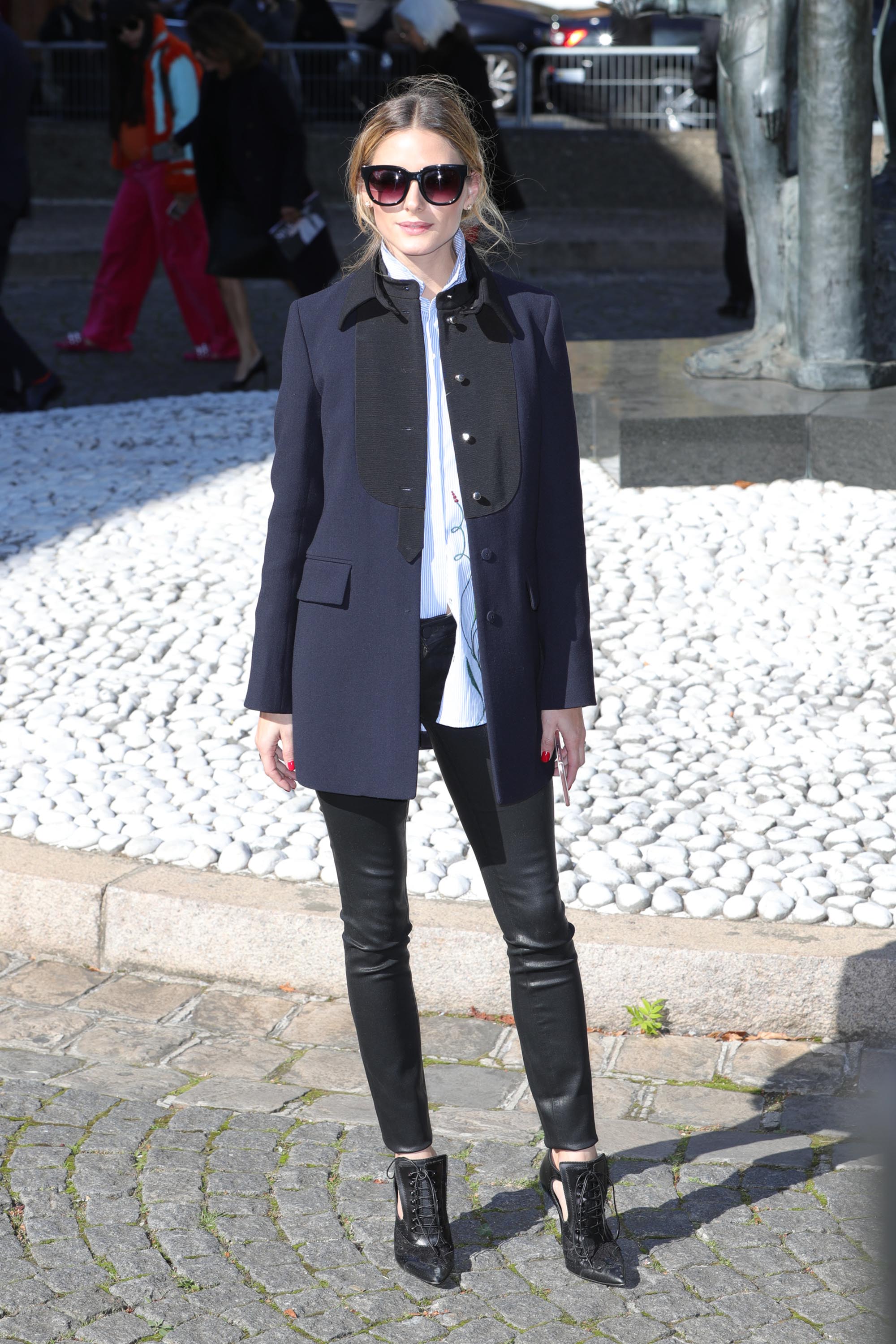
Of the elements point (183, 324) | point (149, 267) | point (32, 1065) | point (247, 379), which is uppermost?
point (149, 267)

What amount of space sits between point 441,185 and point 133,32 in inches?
309

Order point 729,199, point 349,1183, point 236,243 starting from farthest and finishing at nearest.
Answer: point 729,199 → point 236,243 → point 349,1183

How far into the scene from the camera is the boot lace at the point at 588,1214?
2.76m

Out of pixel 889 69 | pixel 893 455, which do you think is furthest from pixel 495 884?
pixel 889 69

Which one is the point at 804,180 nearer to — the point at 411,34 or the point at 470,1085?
the point at 411,34

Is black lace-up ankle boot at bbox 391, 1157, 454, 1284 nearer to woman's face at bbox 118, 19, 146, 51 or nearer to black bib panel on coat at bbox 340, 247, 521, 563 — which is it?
black bib panel on coat at bbox 340, 247, 521, 563

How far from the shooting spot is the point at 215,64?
8531 millimetres

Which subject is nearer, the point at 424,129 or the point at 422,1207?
the point at 424,129

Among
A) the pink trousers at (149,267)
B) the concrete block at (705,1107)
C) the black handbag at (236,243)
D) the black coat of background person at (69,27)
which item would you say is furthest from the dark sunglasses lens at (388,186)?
the black coat of background person at (69,27)

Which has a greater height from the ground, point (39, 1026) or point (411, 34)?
point (411, 34)

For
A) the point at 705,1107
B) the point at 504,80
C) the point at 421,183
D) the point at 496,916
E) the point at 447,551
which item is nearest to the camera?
the point at 421,183

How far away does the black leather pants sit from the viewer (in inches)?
106

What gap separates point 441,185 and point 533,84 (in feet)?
47.5

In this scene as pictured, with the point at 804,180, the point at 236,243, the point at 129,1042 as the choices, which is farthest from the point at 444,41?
the point at 129,1042
